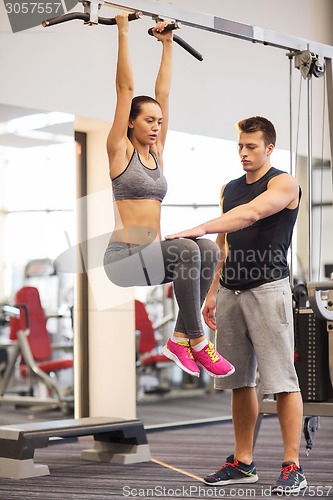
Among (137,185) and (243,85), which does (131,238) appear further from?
(243,85)

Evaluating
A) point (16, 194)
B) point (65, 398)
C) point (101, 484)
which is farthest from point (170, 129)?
point (101, 484)

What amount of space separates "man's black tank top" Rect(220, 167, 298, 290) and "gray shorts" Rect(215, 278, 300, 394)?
0.05m

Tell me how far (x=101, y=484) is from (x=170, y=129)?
2892 mm

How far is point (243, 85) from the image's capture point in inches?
251

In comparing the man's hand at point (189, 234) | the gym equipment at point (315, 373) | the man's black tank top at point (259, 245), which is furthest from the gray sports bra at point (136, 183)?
the gym equipment at point (315, 373)

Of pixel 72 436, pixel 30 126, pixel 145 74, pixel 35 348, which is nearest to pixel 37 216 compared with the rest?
pixel 30 126

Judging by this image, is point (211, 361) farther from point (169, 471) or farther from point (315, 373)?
point (169, 471)

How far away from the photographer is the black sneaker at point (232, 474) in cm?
452

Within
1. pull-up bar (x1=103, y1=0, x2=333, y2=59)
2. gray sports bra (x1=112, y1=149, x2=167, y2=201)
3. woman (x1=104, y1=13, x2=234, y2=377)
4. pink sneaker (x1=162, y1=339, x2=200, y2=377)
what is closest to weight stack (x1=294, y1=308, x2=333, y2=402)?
pink sneaker (x1=162, y1=339, x2=200, y2=377)

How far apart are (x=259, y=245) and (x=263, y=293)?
0.23m

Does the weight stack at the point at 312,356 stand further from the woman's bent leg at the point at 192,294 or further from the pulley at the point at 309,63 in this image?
the pulley at the point at 309,63

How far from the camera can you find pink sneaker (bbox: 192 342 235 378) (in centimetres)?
371

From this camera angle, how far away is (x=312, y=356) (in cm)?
479

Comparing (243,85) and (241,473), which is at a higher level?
(243,85)
